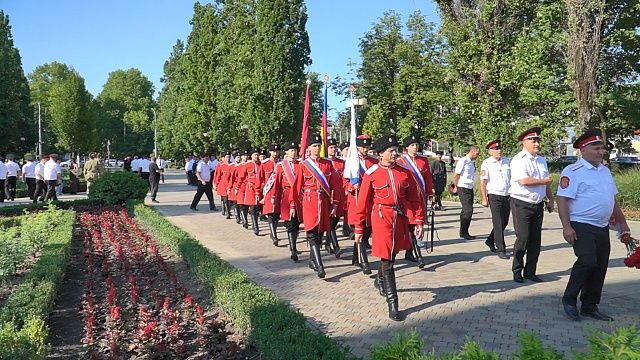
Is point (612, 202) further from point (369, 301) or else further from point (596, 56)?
point (596, 56)

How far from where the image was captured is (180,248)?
29.5 ft

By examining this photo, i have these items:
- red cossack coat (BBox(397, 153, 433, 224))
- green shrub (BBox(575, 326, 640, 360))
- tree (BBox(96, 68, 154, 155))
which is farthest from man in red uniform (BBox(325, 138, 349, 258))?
tree (BBox(96, 68, 154, 155))

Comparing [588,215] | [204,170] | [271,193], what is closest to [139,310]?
[271,193]

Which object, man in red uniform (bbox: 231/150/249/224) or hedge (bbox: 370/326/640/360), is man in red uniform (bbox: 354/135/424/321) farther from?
man in red uniform (bbox: 231/150/249/224)

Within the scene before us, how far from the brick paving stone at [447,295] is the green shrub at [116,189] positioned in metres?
7.39

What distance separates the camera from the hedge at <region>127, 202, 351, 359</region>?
413 cm

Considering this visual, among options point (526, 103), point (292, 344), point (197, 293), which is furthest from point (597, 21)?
point (292, 344)

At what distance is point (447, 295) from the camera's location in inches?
262

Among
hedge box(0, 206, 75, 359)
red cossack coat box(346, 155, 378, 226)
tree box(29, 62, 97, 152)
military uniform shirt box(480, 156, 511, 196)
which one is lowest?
hedge box(0, 206, 75, 359)

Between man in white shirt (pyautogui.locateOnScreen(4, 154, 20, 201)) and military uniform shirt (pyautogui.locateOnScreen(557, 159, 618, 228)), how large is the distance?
69.3ft

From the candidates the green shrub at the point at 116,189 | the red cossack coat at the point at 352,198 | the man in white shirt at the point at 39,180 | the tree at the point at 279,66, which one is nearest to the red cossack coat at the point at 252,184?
the red cossack coat at the point at 352,198

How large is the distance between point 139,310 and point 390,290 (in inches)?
110

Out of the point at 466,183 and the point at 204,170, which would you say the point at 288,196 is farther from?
the point at 204,170

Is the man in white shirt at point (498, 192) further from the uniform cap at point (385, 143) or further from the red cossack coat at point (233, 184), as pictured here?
the red cossack coat at point (233, 184)
